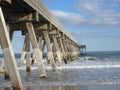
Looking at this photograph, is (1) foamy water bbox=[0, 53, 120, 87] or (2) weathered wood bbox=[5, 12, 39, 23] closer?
(1) foamy water bbox=[0, 53, 120, 87]

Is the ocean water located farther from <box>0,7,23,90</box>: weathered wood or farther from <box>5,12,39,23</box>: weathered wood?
<box>0,7,23,90</box>: weathered wood

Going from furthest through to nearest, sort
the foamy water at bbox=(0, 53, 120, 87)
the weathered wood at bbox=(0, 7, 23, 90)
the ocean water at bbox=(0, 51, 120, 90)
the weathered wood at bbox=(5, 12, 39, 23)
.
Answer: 1. the weathered wood at bbox=(5, 12, 39, 23)
2. the foamy water at bbox=(0, 53, 120, 87)
3. the ocean water at bbox=(0, 51, 120, 90)
4. the weathered wood at bbox=(0, 7, 23, 90)

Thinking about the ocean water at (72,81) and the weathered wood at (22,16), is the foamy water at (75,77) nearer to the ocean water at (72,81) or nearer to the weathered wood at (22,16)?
the ocean water at (72,81)

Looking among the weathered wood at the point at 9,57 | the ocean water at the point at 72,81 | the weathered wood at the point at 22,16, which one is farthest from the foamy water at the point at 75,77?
the weathered wood at the point at 9,57

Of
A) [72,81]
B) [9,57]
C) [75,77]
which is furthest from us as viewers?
[75,77]

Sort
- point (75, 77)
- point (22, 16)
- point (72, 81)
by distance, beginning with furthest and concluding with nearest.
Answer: point (75, 77), point (22, 16), point (72, 81)

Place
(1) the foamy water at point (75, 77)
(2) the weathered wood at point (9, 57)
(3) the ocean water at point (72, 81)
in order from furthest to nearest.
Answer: (1) the foamy water at point (75, 77) < (3) the ocean water at point (72, 81) < (2) the weathered wood at point (9, 57)

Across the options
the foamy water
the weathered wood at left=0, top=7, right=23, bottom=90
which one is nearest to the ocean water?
the foamy water

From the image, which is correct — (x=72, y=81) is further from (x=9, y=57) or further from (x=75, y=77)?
(x=9, y=57)

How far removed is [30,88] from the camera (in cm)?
1349

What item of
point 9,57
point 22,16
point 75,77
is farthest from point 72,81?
point 9,57

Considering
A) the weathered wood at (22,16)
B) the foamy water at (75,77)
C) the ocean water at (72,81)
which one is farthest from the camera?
the weathered wood at (22,16)

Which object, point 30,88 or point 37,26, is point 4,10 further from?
point 37,26

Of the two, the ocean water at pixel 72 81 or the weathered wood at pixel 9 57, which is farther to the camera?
the ocean water at pixel 72 81
